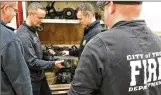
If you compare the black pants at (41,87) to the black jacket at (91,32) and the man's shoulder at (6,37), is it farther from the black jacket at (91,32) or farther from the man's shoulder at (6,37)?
the man's shoulder at (6,37)

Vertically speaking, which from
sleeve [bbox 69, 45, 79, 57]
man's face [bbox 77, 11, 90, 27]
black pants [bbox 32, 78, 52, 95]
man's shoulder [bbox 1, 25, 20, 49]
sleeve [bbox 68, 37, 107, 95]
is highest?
man's face [bbox 77, 11, 90, 27]

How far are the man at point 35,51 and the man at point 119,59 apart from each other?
1.34 meters

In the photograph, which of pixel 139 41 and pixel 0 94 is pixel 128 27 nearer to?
pixel 139 41

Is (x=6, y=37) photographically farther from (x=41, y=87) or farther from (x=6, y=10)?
(x=41, y=87)

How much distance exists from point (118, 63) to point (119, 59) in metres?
0.02

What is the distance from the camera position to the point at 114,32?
114 cm

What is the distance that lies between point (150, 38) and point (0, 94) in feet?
3.40

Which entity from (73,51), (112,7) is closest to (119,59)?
(112,7)

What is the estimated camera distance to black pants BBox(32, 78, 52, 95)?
2.55 meters

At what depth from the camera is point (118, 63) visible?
1.12 meters

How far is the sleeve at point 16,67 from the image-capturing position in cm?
161

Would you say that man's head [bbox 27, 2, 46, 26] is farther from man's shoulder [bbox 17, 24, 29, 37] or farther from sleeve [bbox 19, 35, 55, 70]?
sleeve [bbox 19, 35, 55, 70]

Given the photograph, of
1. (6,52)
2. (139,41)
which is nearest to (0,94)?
(6,52)

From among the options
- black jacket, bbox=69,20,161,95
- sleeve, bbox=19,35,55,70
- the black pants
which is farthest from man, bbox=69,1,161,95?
the black pants
